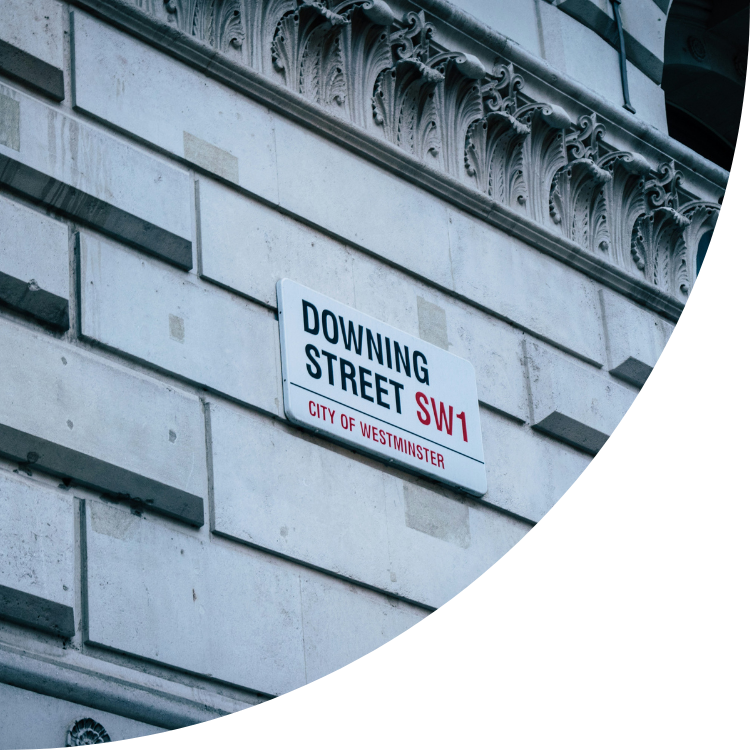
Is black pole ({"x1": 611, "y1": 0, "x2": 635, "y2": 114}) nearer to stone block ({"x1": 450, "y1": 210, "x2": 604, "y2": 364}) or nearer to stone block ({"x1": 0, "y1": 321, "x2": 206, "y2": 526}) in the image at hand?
stone block ({"x1": 450, "y1": 210, "x2": 604, "y2": 364})

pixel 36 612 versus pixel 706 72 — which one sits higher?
pixel 706 72

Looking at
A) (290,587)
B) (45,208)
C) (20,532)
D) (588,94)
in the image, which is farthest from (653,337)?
(20,532)

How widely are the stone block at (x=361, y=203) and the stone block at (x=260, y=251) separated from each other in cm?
11

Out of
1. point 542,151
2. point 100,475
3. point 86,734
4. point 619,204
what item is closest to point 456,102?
point 542,151

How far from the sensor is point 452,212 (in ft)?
27.2

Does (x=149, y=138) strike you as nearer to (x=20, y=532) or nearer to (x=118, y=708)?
(x=20, y=532)

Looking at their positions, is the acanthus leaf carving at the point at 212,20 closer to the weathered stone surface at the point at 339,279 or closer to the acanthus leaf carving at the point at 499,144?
the weathered stone surface at the point at 339,279

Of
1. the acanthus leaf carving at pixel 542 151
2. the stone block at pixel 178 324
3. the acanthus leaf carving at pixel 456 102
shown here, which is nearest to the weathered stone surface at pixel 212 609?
the stone block at pixel 178 324

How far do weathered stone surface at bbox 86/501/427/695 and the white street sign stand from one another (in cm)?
80

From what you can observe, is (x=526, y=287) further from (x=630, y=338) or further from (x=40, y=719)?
(x=40, y=719)

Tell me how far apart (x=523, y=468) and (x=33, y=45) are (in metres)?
3.24

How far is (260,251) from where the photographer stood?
712 centimetres

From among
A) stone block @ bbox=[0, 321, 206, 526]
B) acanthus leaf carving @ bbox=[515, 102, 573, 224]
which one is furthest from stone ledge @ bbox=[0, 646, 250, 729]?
acanthus leaf carving @ bbox=[515, 102, 573, 224]

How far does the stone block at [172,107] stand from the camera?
684 cm
